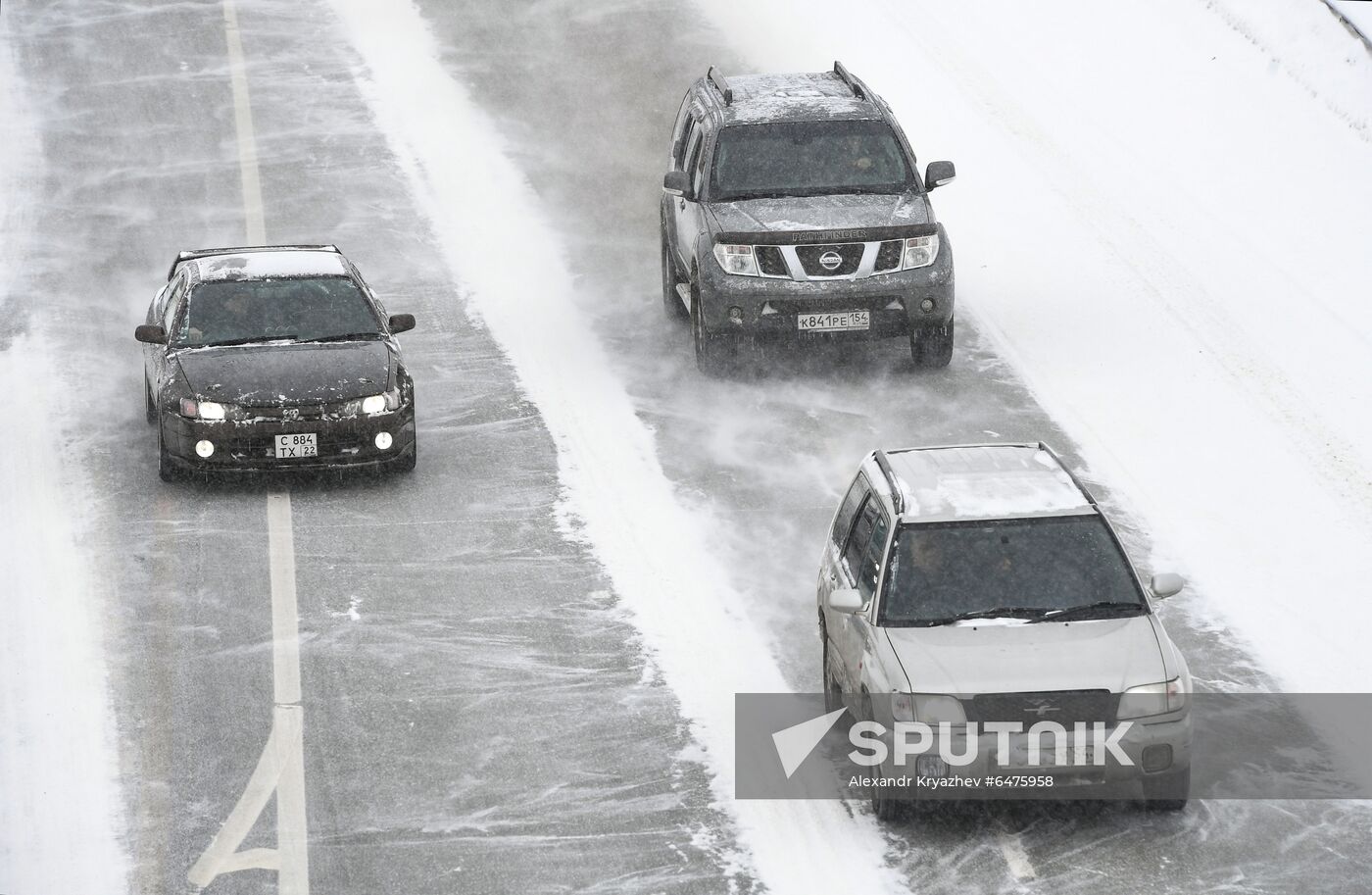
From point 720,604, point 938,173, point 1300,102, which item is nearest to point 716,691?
point 720,604

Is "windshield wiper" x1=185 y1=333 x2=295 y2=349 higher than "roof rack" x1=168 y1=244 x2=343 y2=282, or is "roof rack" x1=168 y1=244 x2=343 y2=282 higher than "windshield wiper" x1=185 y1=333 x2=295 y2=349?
"roof rack" x1=168 y1=244 x2=343 y2=282

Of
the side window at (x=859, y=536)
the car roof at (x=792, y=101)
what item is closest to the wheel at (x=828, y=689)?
the side window at (x=859, y=536)

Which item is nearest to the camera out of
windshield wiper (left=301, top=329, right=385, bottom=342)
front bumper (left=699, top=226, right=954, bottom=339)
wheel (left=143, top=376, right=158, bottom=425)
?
windshield wiper (left=301, top=329, right=385, bottom=342)

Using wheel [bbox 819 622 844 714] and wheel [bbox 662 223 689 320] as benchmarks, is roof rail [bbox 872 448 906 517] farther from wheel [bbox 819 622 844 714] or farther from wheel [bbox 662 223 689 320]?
wheel [bbox 662 223 689 320]

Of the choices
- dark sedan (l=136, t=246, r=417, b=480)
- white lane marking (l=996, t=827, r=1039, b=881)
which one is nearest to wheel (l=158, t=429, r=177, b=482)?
dark sedan (l=136, t=246, r=417, b=480)

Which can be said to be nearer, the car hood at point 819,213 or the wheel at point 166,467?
the wheel at point 166,467

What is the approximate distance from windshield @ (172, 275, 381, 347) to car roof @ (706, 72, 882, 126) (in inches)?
150

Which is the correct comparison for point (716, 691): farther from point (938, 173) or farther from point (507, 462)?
point (938, 173)

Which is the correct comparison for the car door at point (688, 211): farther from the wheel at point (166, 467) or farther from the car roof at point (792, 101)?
the wheel at point (166, 467)

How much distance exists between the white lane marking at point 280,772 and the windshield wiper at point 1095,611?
3644mm

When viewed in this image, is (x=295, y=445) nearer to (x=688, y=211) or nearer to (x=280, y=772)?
(x=280, y=772)

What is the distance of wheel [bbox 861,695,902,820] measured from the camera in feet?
31.8

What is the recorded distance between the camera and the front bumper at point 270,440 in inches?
561

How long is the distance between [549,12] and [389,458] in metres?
15.5
